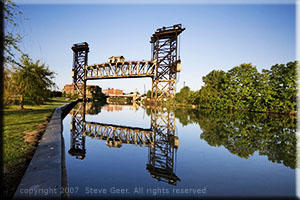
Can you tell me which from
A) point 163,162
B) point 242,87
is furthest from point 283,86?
point 163,162

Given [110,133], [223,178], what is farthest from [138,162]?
[110,133]

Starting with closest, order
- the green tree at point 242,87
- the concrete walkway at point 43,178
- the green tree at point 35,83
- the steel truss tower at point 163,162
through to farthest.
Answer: the concrete walkway at point 43,178 < the steel truss tower at point 163,162 < the green tree at point 35,83 < the green tree at point 242,87

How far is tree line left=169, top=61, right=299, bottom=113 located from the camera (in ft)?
63.6

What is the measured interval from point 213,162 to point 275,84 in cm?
2558

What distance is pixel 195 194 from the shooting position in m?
2.07

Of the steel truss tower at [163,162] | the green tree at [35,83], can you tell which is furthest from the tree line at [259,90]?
the green tree at [35,83]

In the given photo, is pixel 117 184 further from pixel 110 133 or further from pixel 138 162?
pixel 110 133

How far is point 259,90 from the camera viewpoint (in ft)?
71.4

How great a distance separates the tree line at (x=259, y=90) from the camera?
19.4m

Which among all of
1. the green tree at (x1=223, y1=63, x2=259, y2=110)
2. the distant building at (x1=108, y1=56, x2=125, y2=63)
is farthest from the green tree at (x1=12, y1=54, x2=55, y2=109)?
the green tree at (x1=223, y1=63, x2=259, y2=110)

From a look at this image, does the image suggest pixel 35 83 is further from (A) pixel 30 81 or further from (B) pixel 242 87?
(B) pixel 242 87

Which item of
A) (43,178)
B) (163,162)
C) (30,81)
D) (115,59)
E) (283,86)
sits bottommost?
(163,162)

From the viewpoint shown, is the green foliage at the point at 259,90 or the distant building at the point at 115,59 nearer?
the green foliage at the point at 259,90

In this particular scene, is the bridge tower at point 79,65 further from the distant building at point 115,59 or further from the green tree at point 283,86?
the green tree at point 283,86
